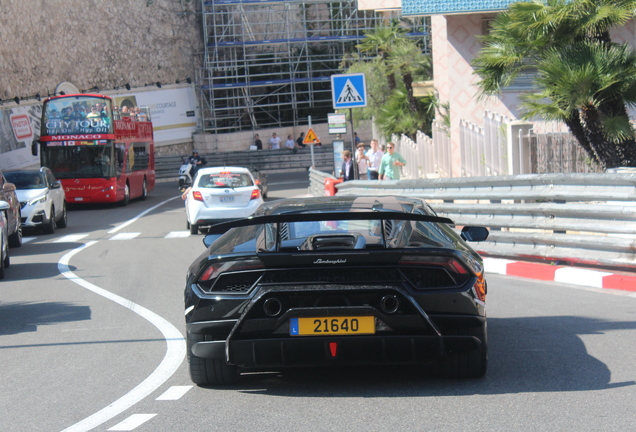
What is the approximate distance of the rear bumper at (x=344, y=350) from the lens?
17.0 feet

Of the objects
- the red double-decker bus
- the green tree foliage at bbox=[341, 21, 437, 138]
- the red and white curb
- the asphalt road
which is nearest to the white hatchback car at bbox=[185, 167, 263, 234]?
the red and white curb

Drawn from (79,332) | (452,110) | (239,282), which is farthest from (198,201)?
(239,282)

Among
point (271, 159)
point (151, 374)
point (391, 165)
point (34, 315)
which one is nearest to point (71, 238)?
point (391, 165)

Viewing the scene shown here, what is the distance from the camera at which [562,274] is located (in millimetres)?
10328

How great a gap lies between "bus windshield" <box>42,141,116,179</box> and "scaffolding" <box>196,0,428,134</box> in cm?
2588

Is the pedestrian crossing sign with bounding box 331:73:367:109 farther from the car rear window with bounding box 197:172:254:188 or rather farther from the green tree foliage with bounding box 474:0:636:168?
the green tree foliage with bounding box 474:0:636:168

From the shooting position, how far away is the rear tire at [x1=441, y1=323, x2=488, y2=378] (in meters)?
5.50

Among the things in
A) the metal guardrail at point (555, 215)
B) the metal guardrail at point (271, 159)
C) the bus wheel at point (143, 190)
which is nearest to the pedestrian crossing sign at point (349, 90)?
the metal guardrail at point (555, 215)

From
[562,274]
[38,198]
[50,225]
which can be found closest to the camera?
[562,274]

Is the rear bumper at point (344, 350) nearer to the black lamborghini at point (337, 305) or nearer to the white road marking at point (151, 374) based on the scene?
the black lamborghini at point (337, 305)

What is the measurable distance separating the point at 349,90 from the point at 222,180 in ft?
11.5

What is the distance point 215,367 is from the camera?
5.61 m

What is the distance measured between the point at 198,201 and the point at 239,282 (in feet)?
45.9

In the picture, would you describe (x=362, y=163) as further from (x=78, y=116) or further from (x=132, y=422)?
(x=132, y=422)
